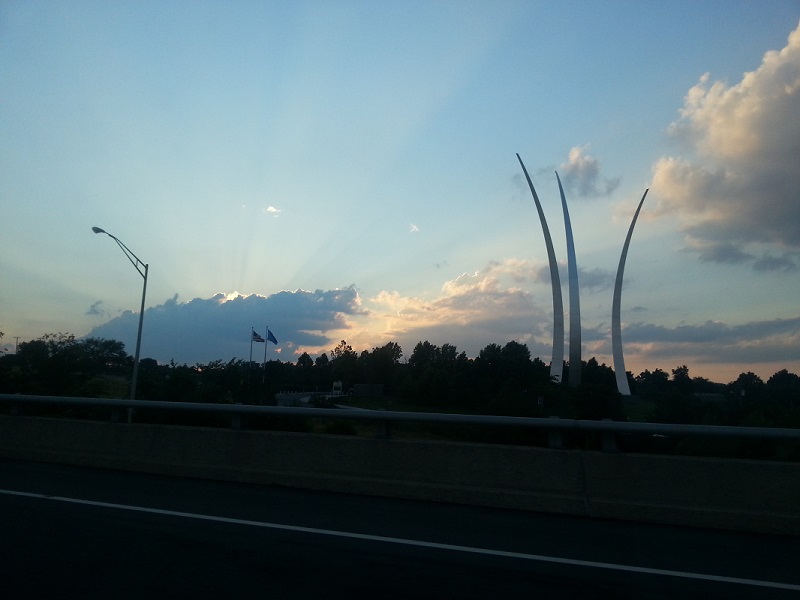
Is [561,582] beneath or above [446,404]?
beneath

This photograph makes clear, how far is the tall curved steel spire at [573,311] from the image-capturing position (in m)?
46.1

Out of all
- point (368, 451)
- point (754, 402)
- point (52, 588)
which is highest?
point (754, 402)

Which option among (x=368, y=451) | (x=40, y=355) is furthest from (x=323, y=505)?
(x=40, y=355)

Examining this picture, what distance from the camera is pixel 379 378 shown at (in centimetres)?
3322

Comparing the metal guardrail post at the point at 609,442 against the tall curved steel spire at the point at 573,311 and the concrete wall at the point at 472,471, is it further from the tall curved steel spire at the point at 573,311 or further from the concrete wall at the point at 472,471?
the tall curved steel spire at the point at 573,311

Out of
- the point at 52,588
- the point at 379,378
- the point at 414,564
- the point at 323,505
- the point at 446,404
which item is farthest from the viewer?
the point at 379,378

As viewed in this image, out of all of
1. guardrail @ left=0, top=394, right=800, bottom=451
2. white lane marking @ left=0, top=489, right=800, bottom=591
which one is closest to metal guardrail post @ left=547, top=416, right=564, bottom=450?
guardrail @ left=0, top=394, right=800, bottom=451

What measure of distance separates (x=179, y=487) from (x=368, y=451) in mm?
2694

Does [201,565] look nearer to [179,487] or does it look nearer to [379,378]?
[179,487]

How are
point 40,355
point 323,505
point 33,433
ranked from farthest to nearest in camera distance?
1. point 40,355
2. point 33,433
3. point 323,505

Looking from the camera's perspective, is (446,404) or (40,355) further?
(40,355)

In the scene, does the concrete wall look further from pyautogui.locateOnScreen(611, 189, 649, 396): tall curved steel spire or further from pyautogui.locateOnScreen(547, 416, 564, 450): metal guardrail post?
pyautogui.locateOnScreen(611, 189, 649, 396): tall curved steel spire

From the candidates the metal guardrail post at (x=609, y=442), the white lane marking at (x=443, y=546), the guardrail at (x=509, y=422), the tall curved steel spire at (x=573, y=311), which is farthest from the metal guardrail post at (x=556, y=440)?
A: the tall curved steel spire at (x=573, y=311)

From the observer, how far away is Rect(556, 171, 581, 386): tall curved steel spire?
151 feet
